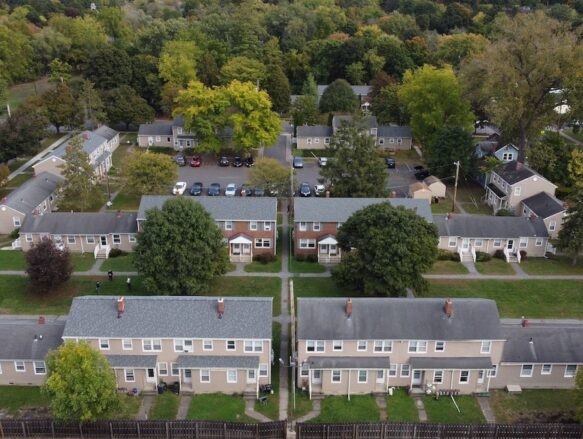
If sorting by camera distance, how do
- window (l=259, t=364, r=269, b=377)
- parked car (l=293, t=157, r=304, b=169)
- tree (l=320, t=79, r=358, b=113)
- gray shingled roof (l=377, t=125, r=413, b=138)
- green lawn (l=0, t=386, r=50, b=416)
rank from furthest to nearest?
1. tree (l=320, t=79, r=358, b=113)
2. gray shingled roof (l=377, t=125, r=413, b=138)
3. parked car (l=293, t=157, r=304, b=169)
4. window (l=259, t=364, r=269, b=377)
5. green lawn (l=0, t=386, r=50, b=416)

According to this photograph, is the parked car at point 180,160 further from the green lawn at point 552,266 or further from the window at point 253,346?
the window at point 253,346

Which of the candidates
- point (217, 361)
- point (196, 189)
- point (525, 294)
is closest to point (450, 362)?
point (217, 361)

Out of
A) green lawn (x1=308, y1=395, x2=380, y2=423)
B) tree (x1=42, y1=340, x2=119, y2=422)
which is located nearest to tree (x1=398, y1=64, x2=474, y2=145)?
green lawn (x1=308, y1=395, x2=380, y2=423)

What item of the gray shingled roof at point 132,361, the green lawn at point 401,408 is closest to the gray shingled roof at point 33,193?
the gray shingled roof at point 132,361

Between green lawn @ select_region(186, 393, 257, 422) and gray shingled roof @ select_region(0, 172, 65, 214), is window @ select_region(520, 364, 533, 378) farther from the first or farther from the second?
gray shingled roof @ select_region(0, 172, 65, 214)

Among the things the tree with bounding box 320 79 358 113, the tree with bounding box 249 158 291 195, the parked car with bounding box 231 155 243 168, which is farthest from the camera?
the tree with bounding box 320 79 358 113
